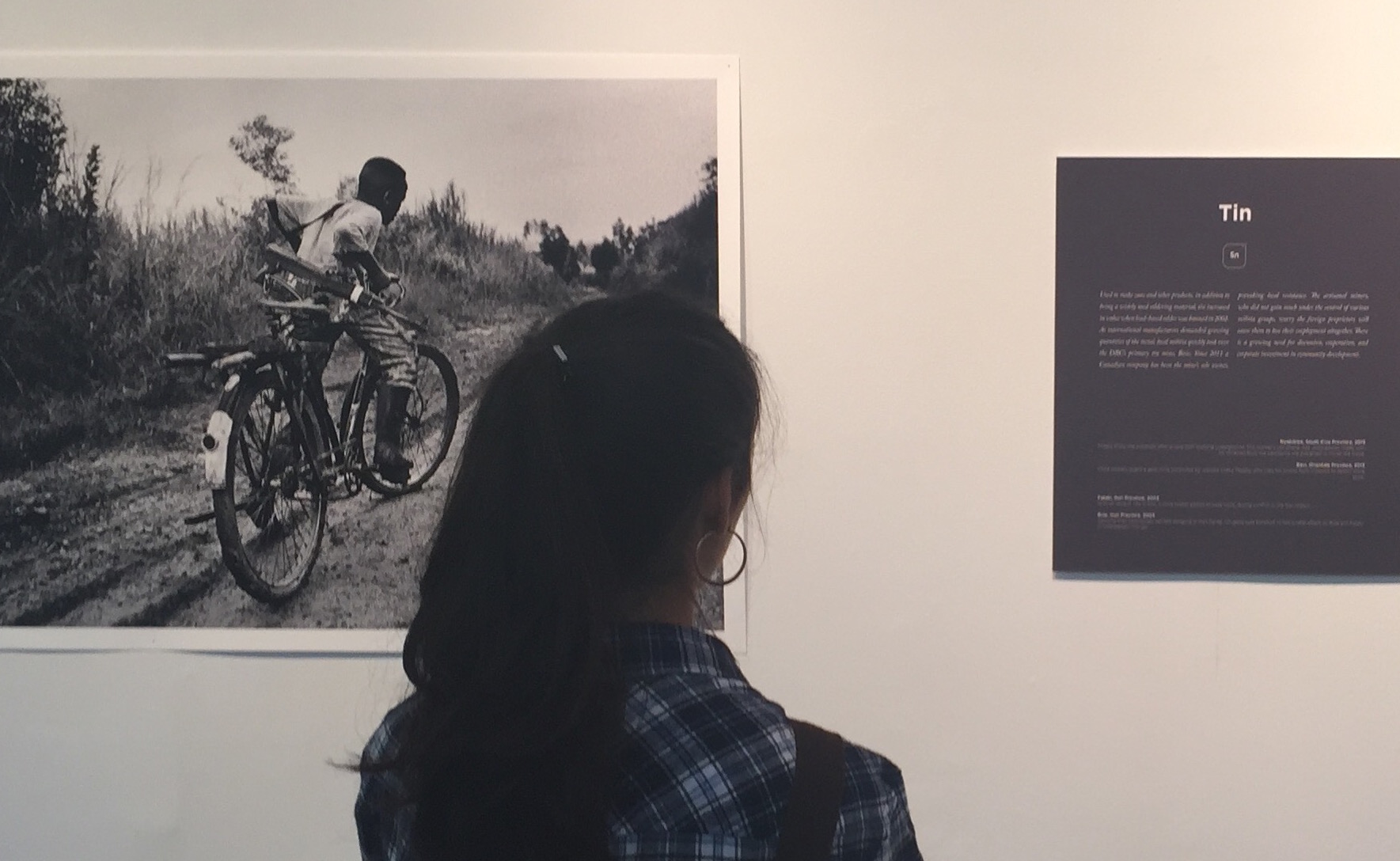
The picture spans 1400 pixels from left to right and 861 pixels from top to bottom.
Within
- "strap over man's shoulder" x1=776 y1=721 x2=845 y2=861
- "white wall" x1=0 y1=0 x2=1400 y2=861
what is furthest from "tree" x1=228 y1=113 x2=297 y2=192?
"strap over man's shoulder" x1=776 y1=721 x2=845 y2=861

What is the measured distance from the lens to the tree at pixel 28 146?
47.1 inches

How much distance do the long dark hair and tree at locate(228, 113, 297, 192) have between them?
71 centimetres

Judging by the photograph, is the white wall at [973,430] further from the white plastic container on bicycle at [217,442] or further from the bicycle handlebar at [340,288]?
the white plastic container on bicycle at [217,442]

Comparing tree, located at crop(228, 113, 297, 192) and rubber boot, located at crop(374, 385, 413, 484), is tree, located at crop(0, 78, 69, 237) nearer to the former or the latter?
tree, located at crop(228, 113, 297, 192)

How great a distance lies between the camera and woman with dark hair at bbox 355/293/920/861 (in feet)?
1.91

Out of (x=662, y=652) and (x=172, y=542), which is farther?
(x=172, y=542)

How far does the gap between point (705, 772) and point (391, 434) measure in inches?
29.8

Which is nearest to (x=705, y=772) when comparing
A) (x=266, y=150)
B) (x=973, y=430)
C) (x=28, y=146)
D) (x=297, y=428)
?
(x=973, y=430)

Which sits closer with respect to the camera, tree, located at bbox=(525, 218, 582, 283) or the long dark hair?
the long dark hair

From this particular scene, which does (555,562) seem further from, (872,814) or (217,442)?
(217,442)

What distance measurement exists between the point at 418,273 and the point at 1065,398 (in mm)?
813

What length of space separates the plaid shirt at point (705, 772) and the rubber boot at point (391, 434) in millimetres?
603

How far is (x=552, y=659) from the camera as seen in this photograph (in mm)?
595

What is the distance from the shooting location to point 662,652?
2.06 ft
